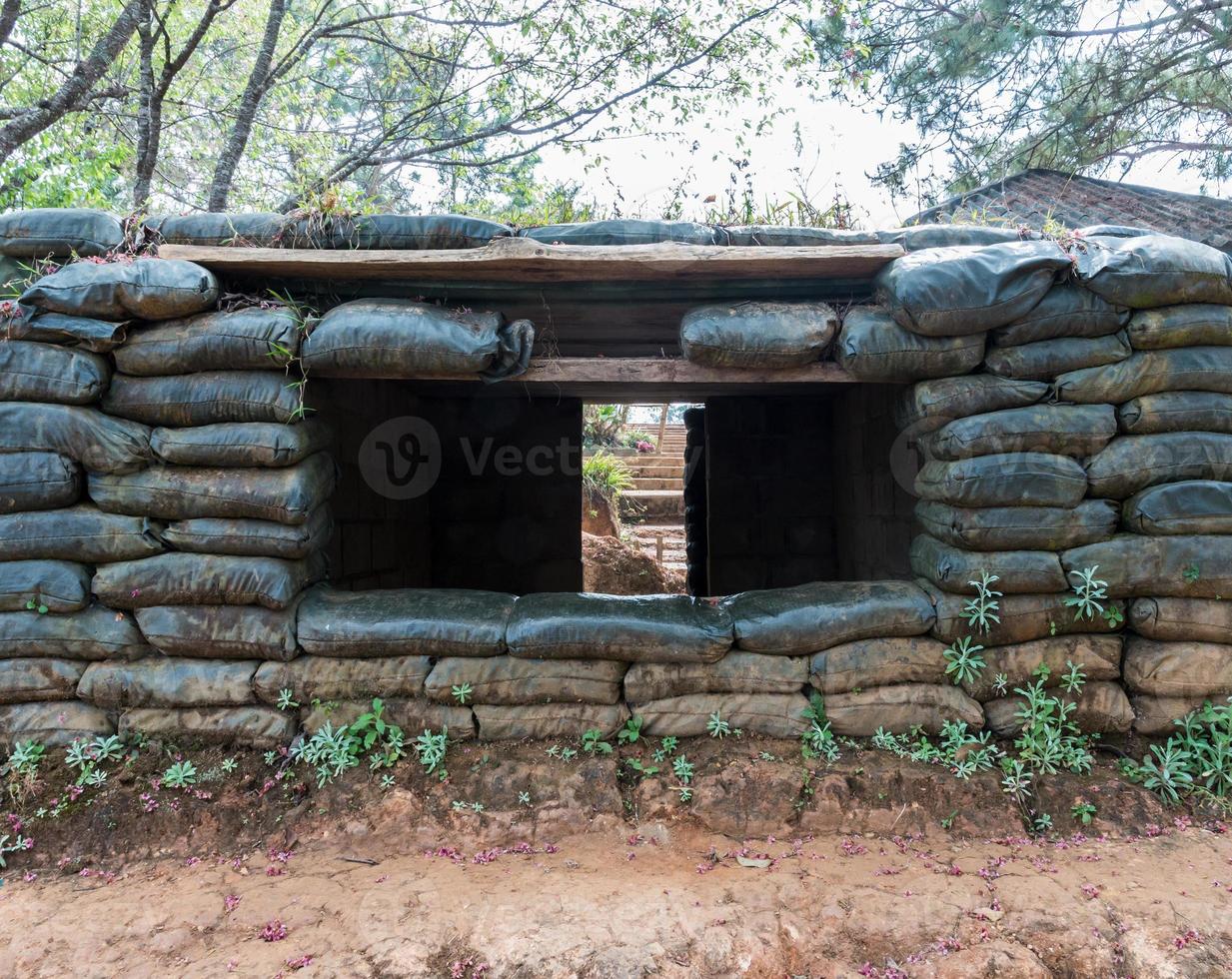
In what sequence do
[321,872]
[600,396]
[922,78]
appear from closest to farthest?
[321,872] → [600,396] → [922,78]

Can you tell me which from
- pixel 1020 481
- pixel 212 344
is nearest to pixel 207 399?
pixel 212 344

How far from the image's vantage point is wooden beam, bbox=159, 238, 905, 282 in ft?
→ 8.96

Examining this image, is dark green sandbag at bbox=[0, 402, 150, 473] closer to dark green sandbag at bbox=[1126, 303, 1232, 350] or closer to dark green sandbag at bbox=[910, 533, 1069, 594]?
dark green sandbag at bbox=[910, 533, 1069, 594]

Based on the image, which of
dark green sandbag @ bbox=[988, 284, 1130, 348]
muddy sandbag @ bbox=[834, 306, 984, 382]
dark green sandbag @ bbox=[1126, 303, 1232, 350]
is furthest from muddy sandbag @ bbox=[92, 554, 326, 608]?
dark green sandbag @ bbox=[1126, 303, 1232, 350]

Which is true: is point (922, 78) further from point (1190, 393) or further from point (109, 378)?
point (109, 378)

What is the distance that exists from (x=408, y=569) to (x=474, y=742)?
2.31 meters

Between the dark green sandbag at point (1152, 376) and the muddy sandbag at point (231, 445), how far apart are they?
306cm

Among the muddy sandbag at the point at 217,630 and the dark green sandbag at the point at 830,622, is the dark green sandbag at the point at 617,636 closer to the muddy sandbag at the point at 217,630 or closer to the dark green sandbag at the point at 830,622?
the dark green sandbag at the point at 830,622

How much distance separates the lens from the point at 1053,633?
2770mm

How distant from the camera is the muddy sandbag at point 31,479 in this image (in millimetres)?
2664

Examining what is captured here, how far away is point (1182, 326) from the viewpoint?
270 cm

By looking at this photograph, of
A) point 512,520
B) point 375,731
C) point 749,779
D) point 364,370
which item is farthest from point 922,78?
point 375,731

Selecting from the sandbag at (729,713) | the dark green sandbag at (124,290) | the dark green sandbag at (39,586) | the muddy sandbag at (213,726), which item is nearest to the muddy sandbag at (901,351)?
the sandbag at (729,713)

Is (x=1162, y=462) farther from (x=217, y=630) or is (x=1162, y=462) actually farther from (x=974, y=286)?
(x=217, y=630)
